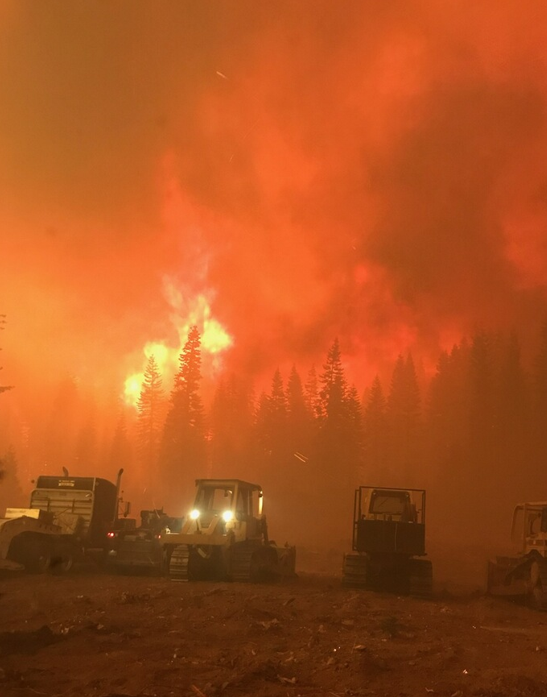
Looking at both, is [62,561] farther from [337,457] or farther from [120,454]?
[120,454]

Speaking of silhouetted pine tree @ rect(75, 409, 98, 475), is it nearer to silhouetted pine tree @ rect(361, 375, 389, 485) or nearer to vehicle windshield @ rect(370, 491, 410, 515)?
silhouetted pine tree @ rect(361, 375, 389, 485)

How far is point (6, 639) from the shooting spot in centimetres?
1107

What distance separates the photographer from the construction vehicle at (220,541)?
20672 millimetres

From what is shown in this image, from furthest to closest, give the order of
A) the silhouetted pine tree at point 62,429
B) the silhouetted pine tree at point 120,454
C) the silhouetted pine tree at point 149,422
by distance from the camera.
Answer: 1. the silhouetted pine tree at point 62,429
2. the silhouetted pine tree at point 120,454
3. the silhouetted pine tree at point 149,422

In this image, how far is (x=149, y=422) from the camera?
Answer: 89875 mm

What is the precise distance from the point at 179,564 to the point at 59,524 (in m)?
6.69

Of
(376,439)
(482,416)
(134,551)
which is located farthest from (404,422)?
(134,551)

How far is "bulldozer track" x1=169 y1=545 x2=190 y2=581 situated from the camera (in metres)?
20.6

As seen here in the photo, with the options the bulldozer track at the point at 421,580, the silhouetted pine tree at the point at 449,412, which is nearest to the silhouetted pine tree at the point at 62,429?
the silhouetted pine tree at the point at 449,412

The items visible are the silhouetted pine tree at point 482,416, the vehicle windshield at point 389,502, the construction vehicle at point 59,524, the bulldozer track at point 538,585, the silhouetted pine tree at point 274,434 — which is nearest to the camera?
the bulldozer track at point 538,585

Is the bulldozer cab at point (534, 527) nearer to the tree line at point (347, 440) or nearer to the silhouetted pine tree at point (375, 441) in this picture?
the tree line at point (347, 440)

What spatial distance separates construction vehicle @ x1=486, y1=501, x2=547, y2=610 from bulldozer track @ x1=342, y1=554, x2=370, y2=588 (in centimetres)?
420

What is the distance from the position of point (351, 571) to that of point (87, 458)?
85252 millimetres

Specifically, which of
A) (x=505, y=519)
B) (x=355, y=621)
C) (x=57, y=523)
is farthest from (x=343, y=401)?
(x=355, y=621)
